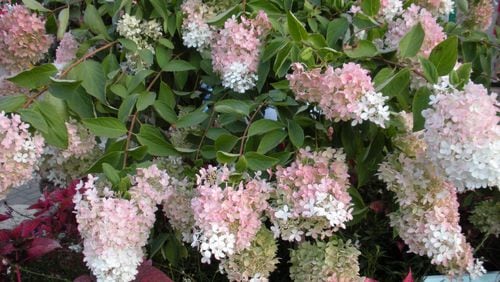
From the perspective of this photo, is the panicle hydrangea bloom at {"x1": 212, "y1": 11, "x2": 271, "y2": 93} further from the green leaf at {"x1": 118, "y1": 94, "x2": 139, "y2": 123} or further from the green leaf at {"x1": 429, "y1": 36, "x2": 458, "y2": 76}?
the green leaf at {"x1": 429, "y1": 36, "x2": 458, "y2": 76}

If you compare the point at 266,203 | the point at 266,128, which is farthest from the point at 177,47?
the point at 266,203

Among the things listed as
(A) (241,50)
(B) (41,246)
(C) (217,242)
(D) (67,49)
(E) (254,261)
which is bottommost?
(B) (41,246)

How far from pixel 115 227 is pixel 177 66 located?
20.5 inches

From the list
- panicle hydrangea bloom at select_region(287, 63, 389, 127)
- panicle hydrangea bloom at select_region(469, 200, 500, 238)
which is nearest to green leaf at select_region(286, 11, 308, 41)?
panicle hydrangea bloom at select_region(287, 63, 389, 127)

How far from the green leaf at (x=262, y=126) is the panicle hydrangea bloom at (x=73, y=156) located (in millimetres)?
399

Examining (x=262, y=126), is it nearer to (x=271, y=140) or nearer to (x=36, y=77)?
(x=271, y=140)

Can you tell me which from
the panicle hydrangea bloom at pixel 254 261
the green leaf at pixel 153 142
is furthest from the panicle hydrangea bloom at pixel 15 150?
the panicle hydrangea bloom at pixel 254 261

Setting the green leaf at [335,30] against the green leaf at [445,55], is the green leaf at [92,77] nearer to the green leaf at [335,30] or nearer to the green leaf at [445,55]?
the green leaf at [335,30]

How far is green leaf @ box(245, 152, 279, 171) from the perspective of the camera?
1.22 m

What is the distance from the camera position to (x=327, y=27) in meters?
1.45

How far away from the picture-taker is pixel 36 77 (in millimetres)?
1203

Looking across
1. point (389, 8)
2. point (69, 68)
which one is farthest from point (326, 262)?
point (69, 68)

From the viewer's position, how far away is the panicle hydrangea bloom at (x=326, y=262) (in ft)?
4.43

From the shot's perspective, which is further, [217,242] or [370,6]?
[370,6]
